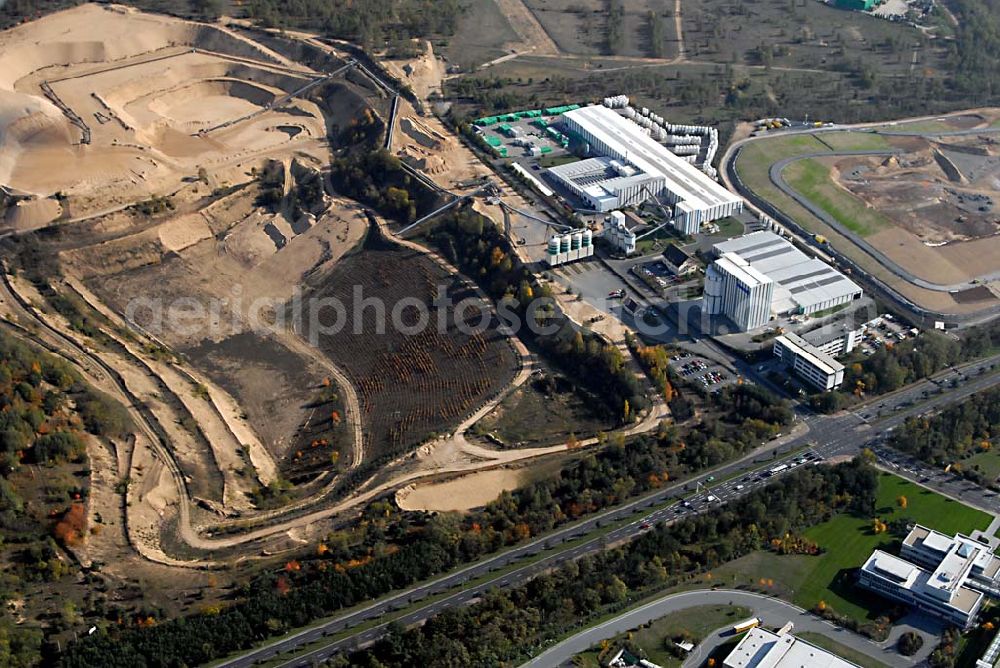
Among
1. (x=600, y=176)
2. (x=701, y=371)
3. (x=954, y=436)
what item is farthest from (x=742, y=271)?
(x=600, y=176)

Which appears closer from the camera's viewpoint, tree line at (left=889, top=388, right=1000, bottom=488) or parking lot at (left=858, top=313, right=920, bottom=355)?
tree line at (left=889, top=388, right=1000, bottom=488)

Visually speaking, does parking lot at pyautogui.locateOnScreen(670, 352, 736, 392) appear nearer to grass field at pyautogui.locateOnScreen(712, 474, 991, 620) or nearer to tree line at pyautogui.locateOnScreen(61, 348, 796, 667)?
tree line at pyautogui.locateOnScreen(61, 348, 796, 667)

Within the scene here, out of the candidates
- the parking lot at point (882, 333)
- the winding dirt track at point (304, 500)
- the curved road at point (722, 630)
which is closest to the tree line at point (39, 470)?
the winding dirt track at point (304, 500)

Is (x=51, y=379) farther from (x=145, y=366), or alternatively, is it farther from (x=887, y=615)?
(x=887, y=615)

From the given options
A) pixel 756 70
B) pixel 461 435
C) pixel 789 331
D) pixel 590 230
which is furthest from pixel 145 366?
pixel 756 70

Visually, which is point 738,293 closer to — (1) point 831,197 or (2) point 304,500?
(1) point 831,197

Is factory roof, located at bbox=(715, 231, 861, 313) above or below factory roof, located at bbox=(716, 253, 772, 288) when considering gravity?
below

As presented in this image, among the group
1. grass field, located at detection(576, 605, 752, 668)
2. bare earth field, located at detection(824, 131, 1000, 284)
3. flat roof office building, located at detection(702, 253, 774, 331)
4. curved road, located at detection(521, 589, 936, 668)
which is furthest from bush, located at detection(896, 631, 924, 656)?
bare earth field, located at detection(824, 131, 1000, 284)
